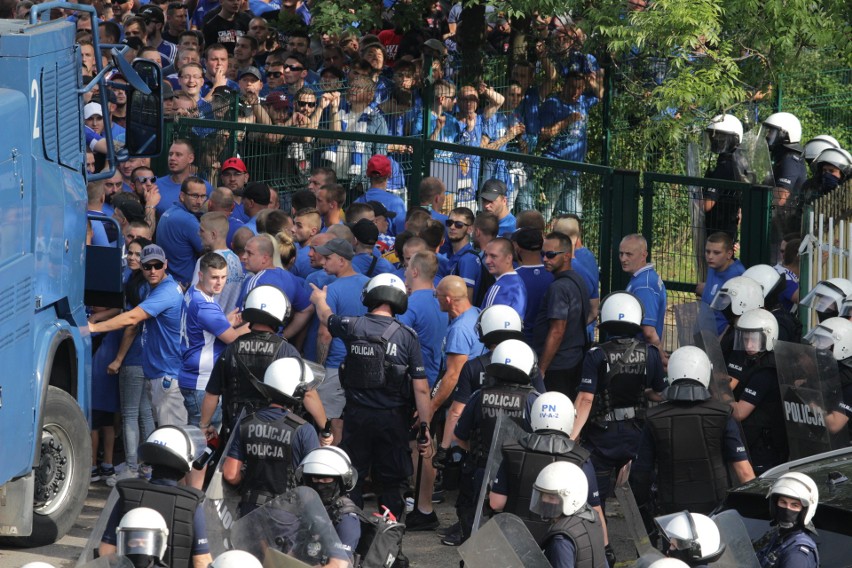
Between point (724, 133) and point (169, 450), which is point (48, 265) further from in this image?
point (724, 133)

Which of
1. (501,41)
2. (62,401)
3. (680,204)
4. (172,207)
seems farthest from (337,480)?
(501,41)

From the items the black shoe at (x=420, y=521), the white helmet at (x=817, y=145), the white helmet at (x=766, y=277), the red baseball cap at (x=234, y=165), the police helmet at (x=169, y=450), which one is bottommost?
the black shoe at (x=420, y=521)

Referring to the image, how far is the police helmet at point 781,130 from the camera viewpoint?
13555 mm

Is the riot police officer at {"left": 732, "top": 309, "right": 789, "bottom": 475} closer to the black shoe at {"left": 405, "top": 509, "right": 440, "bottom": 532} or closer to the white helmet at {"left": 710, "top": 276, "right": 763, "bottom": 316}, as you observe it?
the white helmet at {"left": 710, "top": 276, "right": 763, "bottom": 316}

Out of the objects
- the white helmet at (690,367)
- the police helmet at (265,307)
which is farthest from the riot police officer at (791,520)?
the police helmet at (265,307)

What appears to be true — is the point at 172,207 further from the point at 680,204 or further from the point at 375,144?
the point at 680,204

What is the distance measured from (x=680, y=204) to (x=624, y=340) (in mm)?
3795

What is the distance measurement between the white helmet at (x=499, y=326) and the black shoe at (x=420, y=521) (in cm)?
165

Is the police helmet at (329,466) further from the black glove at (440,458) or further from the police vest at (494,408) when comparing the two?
the black glove at (440,458)

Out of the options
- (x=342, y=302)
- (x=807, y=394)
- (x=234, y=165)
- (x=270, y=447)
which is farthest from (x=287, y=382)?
(x=234, y=165)

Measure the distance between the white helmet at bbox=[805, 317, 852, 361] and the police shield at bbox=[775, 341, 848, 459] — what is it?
9cm

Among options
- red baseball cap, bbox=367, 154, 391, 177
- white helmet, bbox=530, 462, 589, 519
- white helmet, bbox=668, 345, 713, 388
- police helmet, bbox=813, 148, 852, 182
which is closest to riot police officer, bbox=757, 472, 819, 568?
white helmet, bbox=530, 462, 589, 519

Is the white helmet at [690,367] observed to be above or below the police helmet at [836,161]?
below

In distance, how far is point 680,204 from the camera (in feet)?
43.5
